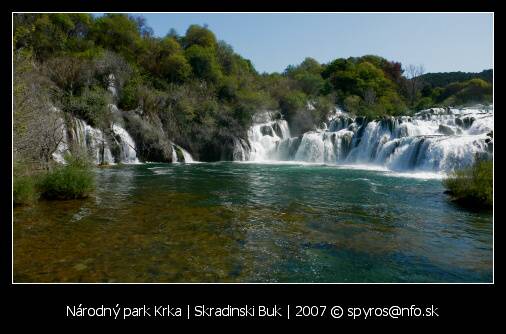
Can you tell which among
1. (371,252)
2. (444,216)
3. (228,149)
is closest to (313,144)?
(228,149)

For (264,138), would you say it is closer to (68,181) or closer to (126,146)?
(126,146)

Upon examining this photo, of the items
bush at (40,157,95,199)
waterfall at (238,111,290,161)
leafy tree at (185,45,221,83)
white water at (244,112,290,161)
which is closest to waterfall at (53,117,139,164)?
waterfall at (238,111,290,161)

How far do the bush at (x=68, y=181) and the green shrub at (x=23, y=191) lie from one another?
0.79 metres

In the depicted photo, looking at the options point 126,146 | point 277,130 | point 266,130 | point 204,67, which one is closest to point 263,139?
point 266,130

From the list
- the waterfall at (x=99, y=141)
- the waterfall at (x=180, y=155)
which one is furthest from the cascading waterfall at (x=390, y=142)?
the waterfall at (x=99, y=141)

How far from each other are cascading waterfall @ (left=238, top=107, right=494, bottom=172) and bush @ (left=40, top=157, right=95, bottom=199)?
16407mm

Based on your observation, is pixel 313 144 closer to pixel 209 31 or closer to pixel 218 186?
pixel 218 186

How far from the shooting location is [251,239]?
8.12 metres

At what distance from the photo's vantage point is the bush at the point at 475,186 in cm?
1136

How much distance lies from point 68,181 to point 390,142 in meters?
22.0

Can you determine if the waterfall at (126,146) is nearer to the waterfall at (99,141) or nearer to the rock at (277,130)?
the waterfall at (99,141)

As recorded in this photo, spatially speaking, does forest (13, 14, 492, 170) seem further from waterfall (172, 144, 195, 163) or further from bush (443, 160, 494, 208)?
bush (443, 160, 494, 208)

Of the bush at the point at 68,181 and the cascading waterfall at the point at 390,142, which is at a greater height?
the cascading waterfall at the point at 390,142

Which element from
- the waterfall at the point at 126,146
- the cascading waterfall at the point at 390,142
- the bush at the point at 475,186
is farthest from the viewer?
the waterfall at the point at 126,146
